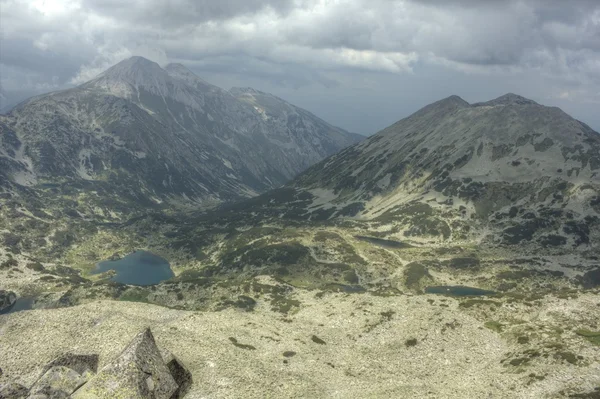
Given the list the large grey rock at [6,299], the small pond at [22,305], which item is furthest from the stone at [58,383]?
the large grey rock at [6,299]

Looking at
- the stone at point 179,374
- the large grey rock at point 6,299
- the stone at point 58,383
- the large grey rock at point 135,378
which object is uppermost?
the large grey rock at point 135,378

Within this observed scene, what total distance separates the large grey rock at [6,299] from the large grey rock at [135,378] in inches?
5591

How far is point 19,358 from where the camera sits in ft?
190

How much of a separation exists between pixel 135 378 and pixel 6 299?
151220 mm

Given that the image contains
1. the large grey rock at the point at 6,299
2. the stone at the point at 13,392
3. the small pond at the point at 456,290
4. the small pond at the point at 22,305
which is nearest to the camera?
the stone at the point at 13,392

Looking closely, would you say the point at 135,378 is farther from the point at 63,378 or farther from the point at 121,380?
the point at 63,378

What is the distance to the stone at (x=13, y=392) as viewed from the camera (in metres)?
42.4

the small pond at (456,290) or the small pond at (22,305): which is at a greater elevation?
the small pond at (22,305)

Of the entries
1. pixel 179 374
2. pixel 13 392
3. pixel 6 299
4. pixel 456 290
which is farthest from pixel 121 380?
pixel 456 290

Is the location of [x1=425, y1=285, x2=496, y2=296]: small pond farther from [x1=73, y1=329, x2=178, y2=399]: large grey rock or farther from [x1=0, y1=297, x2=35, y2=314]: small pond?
[x1=0, y1=297, x2=35, y2=314]: small pond

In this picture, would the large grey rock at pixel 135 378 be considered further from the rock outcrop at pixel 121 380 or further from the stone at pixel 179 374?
the stone at pixel 179 374

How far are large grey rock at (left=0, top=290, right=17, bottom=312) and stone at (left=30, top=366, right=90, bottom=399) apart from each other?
135183mm

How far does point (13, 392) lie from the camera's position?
4300 cm

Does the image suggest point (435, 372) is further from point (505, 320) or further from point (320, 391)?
point (505, 320)
